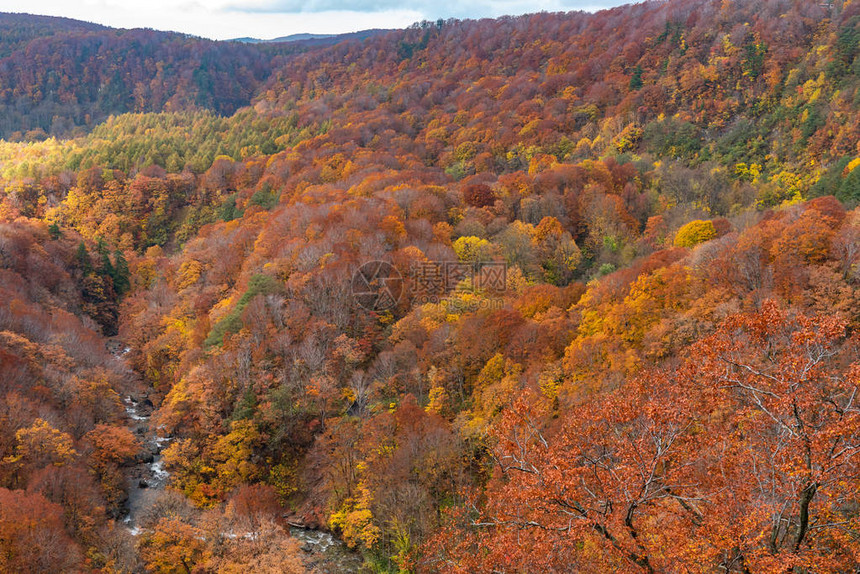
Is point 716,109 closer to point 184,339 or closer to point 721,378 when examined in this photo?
point 184,339

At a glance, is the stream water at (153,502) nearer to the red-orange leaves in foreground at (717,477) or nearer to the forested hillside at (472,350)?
the forested hillside at (472,350)

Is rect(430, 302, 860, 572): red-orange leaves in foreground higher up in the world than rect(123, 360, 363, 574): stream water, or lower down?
higher up

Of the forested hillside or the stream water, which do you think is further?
the stream water

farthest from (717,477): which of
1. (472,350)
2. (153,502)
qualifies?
(153,502)

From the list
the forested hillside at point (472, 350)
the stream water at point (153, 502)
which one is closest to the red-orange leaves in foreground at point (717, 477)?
the forested hillside at point (472, 350)

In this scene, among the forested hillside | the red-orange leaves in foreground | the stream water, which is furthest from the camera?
the stream water

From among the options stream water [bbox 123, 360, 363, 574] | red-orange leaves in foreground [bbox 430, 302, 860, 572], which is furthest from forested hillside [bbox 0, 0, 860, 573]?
stream water [bbox 123, 360, 363, 574]

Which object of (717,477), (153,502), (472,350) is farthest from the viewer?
(472,350)

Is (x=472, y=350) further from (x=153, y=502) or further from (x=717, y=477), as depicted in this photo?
(x=717, y=477)

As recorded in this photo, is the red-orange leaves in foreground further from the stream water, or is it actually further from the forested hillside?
the stream water
